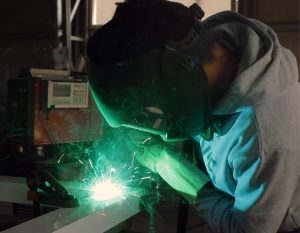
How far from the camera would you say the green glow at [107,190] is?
1.21 m

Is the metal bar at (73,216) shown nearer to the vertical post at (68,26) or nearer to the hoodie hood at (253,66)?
the hoodie hood at (253,66)

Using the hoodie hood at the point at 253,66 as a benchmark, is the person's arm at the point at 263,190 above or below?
below

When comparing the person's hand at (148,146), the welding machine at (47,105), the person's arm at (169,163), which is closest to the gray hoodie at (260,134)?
the person's arm at (169,163)

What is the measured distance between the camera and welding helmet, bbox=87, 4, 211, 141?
2.86 ft

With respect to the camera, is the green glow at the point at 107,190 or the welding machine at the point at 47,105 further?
the welding machine at the point at 47,105

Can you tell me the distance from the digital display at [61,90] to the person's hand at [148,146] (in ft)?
5.49

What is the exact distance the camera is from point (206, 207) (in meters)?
1.14

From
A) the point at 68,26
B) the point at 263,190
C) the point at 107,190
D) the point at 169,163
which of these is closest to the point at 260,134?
the point at 263,190

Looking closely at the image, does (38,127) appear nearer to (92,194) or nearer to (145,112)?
(92,194)

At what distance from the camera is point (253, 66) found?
954 mm

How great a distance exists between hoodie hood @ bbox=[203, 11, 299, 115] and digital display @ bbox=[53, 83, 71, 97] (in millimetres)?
1951

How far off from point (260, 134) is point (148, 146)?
1.49ft

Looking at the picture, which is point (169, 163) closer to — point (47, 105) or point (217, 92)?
point (217, 92)

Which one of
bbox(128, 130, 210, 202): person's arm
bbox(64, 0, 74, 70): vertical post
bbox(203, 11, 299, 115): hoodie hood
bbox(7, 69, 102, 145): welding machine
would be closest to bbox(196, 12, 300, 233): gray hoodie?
bbox(203, 11, 299, 115): hoodie hood
